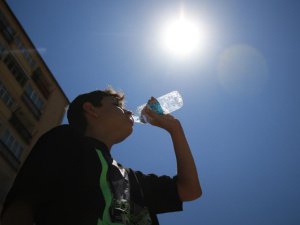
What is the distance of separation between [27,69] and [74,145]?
72.2 ft

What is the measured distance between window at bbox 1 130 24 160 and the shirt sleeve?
56.7 ft

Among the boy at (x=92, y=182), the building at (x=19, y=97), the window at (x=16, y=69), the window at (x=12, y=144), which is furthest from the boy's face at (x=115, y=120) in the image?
the window at (x=16, y=69)

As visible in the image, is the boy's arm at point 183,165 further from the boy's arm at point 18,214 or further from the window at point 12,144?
the window at point 12,144

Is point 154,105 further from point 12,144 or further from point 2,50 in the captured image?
point 2,50

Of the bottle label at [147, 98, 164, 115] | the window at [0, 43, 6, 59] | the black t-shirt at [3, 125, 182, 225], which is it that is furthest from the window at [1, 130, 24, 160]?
the black t-shirt at [3, 125, 182, 225]

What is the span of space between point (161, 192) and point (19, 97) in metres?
20.2

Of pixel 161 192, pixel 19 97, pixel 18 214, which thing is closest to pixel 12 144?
pixel 19 97

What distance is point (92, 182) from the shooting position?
2.24 meters

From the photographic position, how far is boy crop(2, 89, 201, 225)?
1.99 metres

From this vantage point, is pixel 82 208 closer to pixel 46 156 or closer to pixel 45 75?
pixel 46 156

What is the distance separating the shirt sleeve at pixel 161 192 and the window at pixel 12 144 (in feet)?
56.7

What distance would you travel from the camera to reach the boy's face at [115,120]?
134 inches

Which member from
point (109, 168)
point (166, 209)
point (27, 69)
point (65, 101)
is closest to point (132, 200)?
point (109, 168)

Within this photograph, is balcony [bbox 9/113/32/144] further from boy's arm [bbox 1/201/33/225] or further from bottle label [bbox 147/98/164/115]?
boy's arm [bbox 1/201/33/225]
